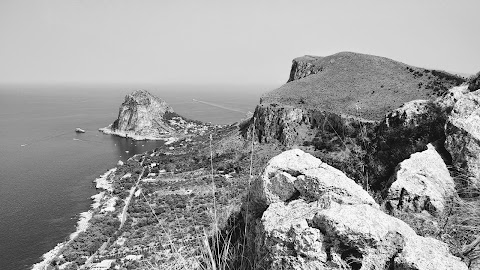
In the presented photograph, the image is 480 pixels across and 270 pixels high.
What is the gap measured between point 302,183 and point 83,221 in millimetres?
51131

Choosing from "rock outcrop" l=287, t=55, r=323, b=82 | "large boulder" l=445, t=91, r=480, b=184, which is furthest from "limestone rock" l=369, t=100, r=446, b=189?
"rock outcrop" l=287, t=55, r=323, b=82

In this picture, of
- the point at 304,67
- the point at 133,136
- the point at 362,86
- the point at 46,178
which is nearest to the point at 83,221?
the point at 46,178

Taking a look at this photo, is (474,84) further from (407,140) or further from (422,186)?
(422,186)

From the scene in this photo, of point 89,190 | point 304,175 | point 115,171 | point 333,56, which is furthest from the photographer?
point 333,56

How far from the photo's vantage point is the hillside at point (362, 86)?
167 ft

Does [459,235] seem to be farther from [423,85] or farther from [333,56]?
[333,56]

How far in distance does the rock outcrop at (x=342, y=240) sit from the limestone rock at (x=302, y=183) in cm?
3

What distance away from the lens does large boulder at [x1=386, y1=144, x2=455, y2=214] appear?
5.50 m

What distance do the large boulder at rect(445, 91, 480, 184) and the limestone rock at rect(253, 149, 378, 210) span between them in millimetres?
2847

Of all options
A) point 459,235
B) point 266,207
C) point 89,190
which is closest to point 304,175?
point 266,207

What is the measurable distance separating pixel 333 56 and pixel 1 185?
288 feet

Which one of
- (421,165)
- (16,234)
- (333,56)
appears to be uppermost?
(333,56)

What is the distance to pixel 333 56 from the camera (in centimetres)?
8669

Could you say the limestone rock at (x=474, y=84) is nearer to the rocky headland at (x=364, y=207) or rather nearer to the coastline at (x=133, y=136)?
the rocky headland at (x=364, y=207)
